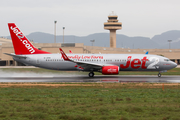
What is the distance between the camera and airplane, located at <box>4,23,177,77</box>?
35.0m

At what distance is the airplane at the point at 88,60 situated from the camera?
3497cm

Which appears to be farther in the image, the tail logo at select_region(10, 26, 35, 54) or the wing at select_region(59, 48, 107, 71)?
the tail logo at select_region(10, 26, 35, 54)

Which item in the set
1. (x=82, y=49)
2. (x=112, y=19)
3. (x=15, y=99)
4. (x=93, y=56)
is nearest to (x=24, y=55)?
(x=93, y=56)

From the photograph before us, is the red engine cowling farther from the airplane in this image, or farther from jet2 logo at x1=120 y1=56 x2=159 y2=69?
jet2 logo at x1=120 y1=56 x2=159 y2=69

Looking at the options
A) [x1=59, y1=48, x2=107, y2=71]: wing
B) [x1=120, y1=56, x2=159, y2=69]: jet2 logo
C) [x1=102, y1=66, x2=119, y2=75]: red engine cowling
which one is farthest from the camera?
[x1=120, y1=56, x2=159, y2=69]: jet2 logo

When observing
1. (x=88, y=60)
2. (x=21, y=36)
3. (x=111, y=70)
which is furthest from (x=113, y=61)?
(x=21, y=36)

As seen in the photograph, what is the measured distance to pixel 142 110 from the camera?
13.2 m

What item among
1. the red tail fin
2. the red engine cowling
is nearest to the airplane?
the red tail fin

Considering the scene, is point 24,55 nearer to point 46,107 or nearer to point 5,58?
point 46,107

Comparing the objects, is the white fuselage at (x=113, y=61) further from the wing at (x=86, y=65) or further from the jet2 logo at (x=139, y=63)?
the wing at (x=86, y=65)

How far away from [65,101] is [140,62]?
68.7 ft

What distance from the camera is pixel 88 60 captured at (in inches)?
→ 1415

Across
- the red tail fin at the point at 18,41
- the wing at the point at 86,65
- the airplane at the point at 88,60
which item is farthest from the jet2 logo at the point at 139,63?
the red tail fin at the point at 18,41

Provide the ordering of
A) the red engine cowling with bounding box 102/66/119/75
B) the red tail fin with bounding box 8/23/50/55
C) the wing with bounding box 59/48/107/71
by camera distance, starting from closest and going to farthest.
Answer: the red engine cowling with bounding box 102/66/119/75, the wing with bounding box 59/48/107/71, the red tail fin with bounding box 8/23/50/55
